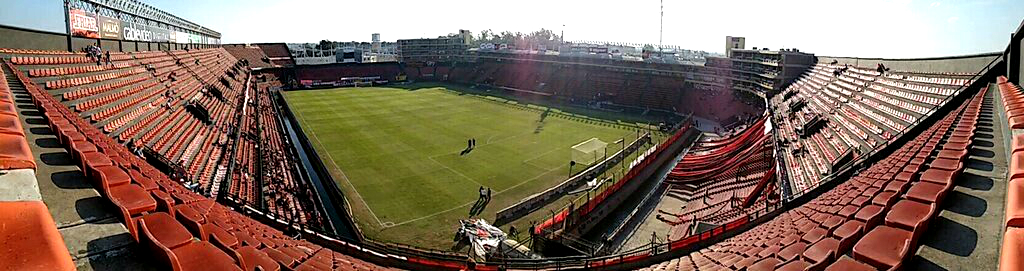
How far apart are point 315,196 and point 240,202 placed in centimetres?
881

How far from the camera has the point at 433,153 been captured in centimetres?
3309

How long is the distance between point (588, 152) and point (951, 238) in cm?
2836

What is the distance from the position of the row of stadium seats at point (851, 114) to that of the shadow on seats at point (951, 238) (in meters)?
10.9

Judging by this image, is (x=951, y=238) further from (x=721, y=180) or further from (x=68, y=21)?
(x=68, y=21)

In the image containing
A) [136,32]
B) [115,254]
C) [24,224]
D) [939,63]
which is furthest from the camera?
[136,32]

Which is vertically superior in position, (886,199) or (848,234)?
(886,199)

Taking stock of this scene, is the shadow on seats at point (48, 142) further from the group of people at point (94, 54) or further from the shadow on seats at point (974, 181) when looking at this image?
the group of people at point (94, 54)

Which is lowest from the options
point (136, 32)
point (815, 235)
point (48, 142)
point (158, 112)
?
point (815, 235)

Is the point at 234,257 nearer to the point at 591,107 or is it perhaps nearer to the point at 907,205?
the point at 907,205

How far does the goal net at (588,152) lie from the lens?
1238 inches

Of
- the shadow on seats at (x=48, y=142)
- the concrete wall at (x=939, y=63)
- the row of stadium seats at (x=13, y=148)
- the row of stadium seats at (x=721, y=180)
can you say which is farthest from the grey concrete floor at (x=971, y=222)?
the concrete wall at (x=939, y=63)

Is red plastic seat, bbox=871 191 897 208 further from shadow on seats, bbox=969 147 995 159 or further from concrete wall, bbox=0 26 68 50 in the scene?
concrete wall, bbox=0 26 68 50

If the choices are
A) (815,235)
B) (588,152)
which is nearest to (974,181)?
(815,235)

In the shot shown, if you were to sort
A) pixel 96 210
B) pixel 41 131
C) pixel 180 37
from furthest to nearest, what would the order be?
pixel 180 37
pixel 41 131
pixel 96 210
